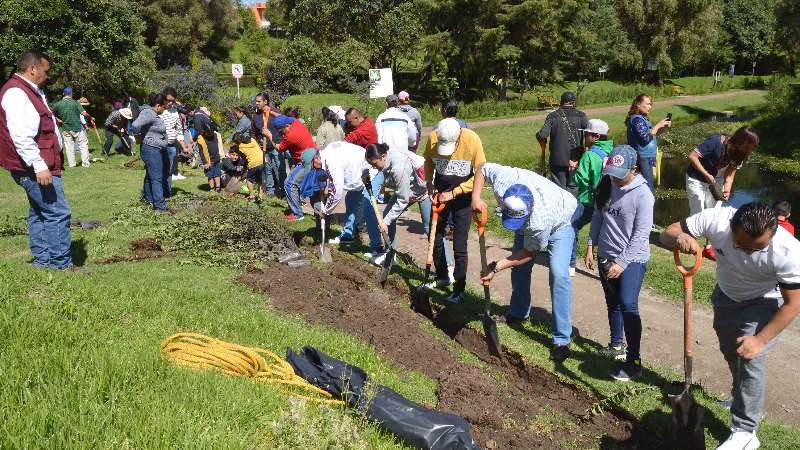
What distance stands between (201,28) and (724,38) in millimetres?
47652

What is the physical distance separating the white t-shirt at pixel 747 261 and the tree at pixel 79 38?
74.7ft

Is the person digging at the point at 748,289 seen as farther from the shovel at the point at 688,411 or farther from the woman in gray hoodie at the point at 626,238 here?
the woman in gray hoodie at the point at 626,238

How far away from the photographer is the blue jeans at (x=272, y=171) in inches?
452

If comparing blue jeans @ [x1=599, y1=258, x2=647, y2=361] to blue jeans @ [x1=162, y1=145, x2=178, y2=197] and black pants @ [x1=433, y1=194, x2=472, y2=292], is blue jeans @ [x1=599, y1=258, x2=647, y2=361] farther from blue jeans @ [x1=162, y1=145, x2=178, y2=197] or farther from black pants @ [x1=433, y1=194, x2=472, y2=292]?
blue jeans @ [x1=162, y1=145, x2=178, y2=197]

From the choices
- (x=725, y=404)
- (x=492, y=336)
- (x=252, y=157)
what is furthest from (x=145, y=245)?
(x=725, y=404)

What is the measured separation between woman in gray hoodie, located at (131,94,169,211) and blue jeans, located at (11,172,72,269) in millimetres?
3390

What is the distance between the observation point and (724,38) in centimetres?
5734

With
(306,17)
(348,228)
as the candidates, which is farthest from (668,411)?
(306,17)

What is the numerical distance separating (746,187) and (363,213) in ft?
45.7

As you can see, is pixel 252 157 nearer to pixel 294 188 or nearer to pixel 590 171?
pixel 294 188

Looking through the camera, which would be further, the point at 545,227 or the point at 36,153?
the point at 36,153

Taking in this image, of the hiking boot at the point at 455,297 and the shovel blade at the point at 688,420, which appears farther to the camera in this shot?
the hiking boot at the point at 455,297

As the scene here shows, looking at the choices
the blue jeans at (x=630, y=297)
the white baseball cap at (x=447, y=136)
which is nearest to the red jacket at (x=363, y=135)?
the white baseball cap at (x=447, y=136)

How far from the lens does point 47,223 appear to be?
6.32m
